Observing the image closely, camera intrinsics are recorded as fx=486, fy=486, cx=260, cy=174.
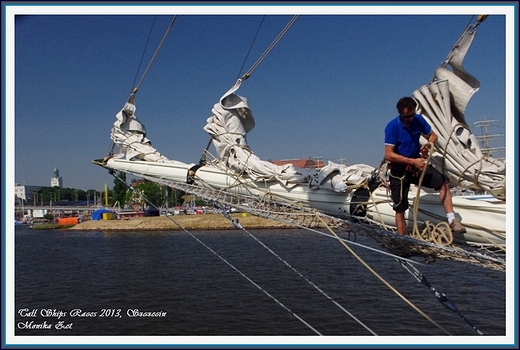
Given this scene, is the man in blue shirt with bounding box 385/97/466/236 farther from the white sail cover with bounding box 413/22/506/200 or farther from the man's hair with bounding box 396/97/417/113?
the white sail cover with bounding box 413/22/506/200

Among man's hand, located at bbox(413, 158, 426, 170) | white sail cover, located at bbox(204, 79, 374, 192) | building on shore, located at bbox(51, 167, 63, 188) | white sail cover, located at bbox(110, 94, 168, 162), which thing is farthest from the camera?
building on shore, located at bbox(51, 167, 63, 188)

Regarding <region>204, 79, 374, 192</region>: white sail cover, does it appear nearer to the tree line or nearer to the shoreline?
the shoreline

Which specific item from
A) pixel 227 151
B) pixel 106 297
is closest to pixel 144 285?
pixel 106 297

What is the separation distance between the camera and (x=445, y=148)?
4.00m

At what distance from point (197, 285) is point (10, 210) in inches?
340

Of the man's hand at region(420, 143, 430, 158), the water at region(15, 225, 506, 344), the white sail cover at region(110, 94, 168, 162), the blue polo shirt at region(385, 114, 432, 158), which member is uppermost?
the white sail cover at region(110, 94, 168, 162)

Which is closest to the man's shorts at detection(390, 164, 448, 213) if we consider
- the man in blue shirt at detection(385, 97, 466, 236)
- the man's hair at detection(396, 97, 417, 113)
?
the man in blue shirt at detection(385, 97, 466, 236)

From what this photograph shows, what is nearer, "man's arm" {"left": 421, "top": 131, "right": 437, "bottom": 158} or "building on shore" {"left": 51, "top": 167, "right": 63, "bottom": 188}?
"man's arm" {"left": 421, "top": 131, "right": 437, "bottom": 158}

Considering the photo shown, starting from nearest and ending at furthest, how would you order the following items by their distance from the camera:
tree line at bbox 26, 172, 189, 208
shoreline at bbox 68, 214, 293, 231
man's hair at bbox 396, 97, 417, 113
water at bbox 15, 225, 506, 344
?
man's hair at bbox 396, 97, 417, 113 < water at bbox 15, 225, 506, 344 < shoreline at bbox 68, 214, 293, 231 < tree line at bbox 26, 172, 189, 208

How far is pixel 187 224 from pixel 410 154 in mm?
41653

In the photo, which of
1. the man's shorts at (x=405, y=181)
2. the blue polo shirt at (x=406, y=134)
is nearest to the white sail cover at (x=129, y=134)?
the man's shorts at (x=405, y=181)

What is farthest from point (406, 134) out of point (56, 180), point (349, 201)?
point (56, 180)

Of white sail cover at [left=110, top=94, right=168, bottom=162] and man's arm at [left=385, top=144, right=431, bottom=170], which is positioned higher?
white sail cover at [left=110, top=94, right=168, bottom=162]

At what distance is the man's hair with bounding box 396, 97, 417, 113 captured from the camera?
381cm
